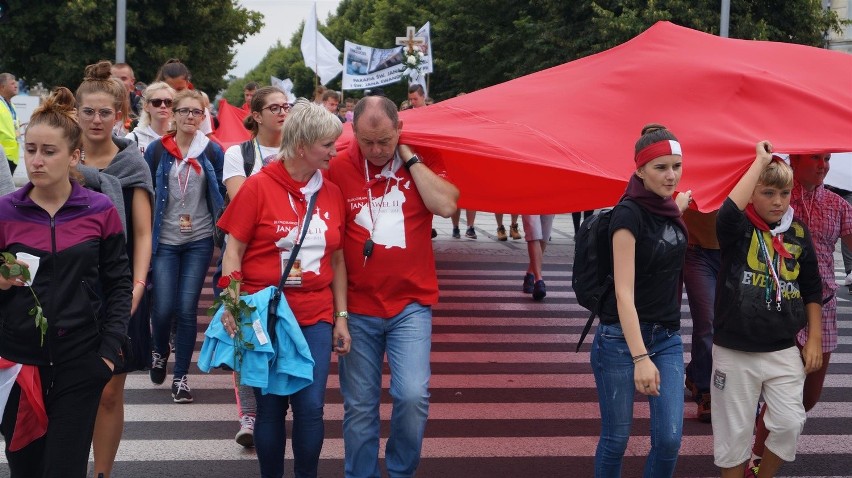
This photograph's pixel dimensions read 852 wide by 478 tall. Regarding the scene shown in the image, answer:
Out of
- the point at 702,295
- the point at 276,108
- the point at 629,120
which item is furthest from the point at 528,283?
the point at 629,120

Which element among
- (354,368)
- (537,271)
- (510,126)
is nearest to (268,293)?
(354,368)

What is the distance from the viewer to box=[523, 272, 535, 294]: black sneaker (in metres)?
12.7

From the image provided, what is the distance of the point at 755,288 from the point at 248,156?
3.02m

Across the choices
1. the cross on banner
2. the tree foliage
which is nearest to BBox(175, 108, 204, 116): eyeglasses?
the cross on banner

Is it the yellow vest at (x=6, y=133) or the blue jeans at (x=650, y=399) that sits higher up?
the yellow vest at (x=6, y=133)

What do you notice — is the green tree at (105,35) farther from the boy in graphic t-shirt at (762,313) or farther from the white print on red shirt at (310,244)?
the boy in graphic t-shirt at (762,313)

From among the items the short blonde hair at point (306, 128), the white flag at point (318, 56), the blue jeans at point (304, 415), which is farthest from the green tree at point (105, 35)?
the blue jeans at point (304, 415)

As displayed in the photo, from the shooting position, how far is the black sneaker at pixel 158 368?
25.5 ft

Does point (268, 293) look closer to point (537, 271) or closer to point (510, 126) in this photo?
point (510, 126)

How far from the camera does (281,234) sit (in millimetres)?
4914

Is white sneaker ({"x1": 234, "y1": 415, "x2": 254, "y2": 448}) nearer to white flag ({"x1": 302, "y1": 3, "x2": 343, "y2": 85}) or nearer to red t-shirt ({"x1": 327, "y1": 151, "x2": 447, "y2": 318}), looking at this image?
red t-shirt ({"x1": 327, "y1": 151, "x2": 447, "y2": 318})

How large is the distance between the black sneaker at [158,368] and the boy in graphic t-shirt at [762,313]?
402cm

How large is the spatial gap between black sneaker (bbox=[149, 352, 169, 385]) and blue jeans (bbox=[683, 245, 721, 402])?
11.8 ft

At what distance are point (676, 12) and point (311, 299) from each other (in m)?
26.0
